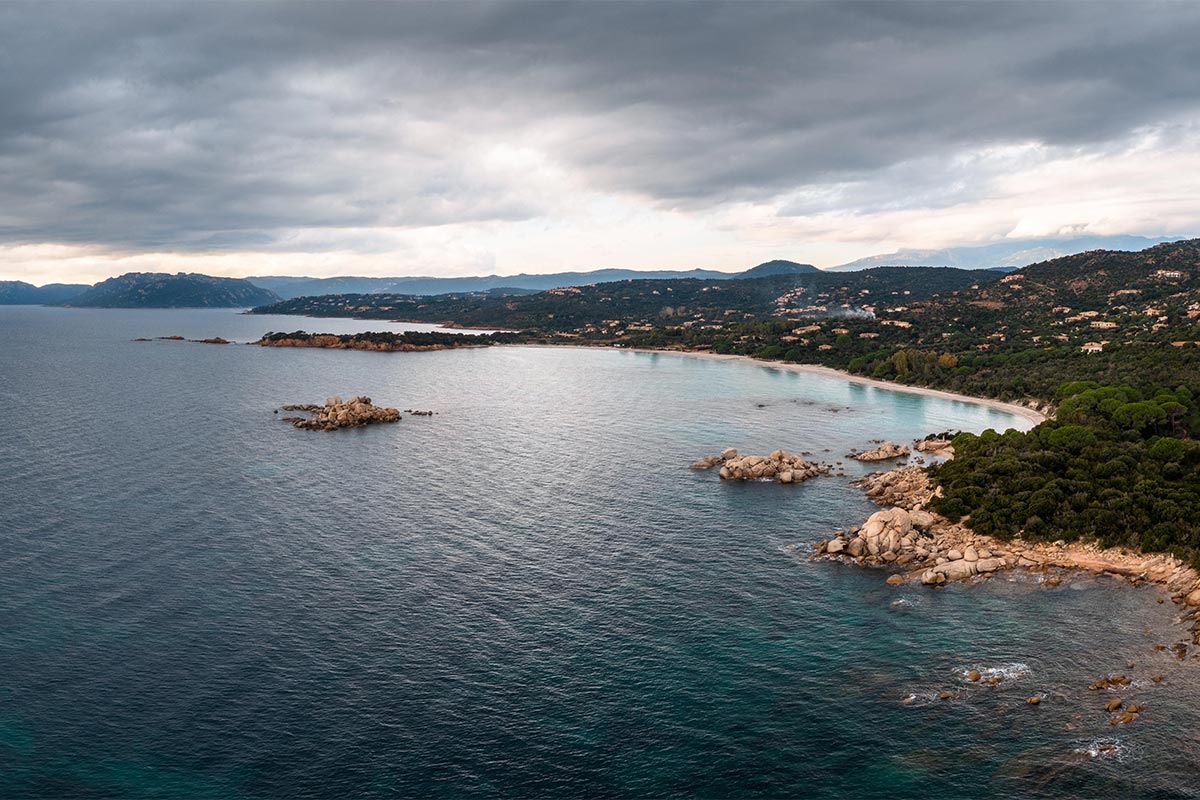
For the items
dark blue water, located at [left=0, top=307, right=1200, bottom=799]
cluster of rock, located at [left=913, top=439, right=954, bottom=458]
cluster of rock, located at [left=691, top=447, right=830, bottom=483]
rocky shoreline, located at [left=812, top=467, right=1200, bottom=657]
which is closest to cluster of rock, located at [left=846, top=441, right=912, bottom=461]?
cluster of rock, located at [left=913, top=439, right=954, bottom=458]

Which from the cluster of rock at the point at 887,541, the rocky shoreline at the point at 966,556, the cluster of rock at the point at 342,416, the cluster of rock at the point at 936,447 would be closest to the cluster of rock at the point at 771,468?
the cluster of rock at the point at 936,447

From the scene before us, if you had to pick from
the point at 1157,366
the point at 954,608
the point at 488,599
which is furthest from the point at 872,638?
the point at 1157,366

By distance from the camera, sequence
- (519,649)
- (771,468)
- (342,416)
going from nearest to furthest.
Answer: (519,649)
(771,468)
(342,416)

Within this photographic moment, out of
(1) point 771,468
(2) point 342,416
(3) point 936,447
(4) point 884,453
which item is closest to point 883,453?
(4) point 884,453

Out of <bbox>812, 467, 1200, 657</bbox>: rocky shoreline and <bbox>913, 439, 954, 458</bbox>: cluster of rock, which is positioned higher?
<bbox>913, 439, 954, 458</bbox>: cluster of rock

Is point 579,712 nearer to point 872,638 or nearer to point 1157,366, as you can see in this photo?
point 872,638

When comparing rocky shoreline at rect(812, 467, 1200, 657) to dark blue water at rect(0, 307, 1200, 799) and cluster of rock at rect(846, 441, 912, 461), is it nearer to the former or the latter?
dark blue water at rect(0, 307, 1200, 799)

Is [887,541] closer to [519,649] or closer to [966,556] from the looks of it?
[966,556]
